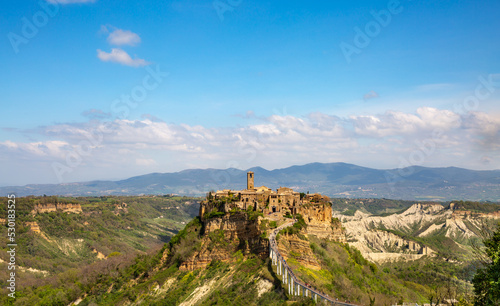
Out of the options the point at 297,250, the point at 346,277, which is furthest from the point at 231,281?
the point at 346,277

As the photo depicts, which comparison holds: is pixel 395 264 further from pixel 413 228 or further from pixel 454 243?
pixel 413 228

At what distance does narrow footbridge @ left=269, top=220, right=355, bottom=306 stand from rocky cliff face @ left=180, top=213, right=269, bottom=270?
6319mm

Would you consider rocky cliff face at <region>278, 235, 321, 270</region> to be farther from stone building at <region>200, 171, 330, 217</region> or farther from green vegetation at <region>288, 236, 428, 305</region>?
stone building at <region>200, 171, 330, 217</region>

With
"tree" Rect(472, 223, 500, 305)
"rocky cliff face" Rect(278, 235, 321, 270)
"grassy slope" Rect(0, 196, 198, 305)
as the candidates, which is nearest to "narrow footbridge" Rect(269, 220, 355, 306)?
"rocky cliff face" Rect(278, 235, 321, 270)

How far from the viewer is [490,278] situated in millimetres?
24672

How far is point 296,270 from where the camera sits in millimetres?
42469

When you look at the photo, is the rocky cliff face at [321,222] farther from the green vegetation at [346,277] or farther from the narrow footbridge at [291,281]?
the narrow footbridge at [291,281]

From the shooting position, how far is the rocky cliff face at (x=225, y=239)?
55281 mm

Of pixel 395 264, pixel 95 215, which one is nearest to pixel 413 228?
pixel 395 264

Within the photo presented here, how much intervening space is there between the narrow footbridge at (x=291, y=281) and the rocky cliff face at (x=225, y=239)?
20.7ft

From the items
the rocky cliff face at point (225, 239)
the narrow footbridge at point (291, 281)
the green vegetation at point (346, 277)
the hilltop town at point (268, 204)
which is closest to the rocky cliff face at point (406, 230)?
the hilltop town at point (268, 204)

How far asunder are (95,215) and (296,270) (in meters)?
154

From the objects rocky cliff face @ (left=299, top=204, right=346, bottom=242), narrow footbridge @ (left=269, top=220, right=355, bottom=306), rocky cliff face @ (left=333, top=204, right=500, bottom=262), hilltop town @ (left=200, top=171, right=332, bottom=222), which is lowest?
rocky cliff face @ (left=333, top=204, right=500, bottom=262)

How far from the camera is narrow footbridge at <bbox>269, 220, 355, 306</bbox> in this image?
35.4 metres
